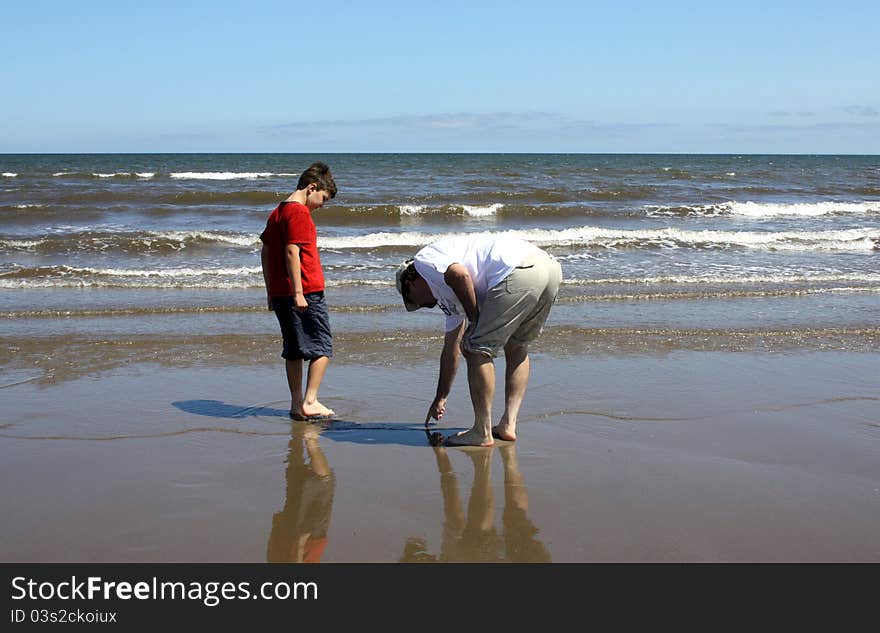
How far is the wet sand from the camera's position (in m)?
3.53

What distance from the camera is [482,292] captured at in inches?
180

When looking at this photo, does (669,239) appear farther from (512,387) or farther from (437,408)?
(437,408)

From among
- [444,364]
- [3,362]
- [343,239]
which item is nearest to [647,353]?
[444,364]

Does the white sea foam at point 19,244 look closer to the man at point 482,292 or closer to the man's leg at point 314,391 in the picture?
the man's leg at point 314,391

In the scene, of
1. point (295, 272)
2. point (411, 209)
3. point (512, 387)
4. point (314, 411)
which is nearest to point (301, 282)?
point (295, 272)

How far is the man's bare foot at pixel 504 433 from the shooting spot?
4.88 metres

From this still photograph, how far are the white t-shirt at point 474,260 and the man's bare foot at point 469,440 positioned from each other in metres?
0.74

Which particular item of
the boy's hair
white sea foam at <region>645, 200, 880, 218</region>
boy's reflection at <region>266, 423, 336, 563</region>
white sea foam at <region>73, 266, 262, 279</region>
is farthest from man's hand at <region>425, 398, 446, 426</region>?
white sea foam at <region>645, 200, 880, 218</region>

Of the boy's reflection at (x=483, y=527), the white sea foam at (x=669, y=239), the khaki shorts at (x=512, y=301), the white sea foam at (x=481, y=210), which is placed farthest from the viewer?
the white sea foam at (x=481, y=210)

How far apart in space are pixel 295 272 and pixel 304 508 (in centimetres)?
174

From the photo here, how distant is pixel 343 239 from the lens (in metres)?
15.9

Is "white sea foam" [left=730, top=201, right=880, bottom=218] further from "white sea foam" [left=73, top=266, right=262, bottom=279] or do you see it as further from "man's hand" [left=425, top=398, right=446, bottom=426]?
"man's hand" [left=425, top=398, right=446, bottom=426]

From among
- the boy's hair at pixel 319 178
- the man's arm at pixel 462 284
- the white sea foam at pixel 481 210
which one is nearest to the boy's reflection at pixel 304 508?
the man's arm at pixel 462 284
